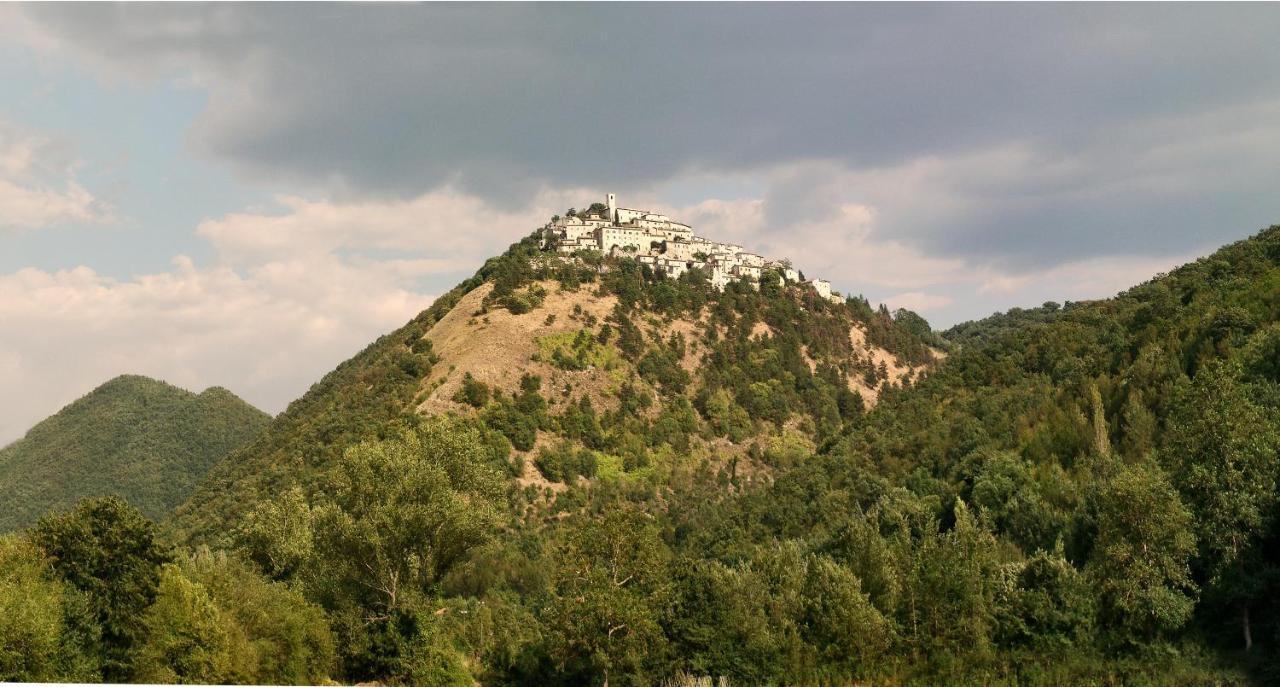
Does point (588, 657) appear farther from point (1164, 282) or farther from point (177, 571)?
point (1164, 282)

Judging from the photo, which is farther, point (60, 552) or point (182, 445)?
point (182, 445)

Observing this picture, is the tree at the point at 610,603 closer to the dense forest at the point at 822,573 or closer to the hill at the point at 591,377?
the dense forest at the point at 822,573

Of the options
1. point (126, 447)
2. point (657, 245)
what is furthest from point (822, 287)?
point (126, 447)

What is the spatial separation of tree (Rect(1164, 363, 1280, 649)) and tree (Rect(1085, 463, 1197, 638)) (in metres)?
1.16

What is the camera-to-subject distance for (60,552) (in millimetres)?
36156

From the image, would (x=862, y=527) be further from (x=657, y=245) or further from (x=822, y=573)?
(x=657, y=245)

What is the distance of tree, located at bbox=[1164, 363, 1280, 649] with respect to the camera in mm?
36344

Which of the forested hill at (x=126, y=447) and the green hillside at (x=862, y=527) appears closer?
the green hillside at (x=862, y=527)

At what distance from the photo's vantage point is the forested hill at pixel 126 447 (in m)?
137

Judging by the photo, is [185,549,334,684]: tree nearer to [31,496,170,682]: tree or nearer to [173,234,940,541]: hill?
[31,496,170,682]: tree

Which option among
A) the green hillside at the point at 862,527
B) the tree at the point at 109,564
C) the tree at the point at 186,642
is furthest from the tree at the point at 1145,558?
the tree at the point at 109,564

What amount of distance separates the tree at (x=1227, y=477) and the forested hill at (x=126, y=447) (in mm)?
124517

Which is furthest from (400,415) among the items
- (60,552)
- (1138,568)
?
(1138,568)

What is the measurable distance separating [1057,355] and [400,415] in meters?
63.6
